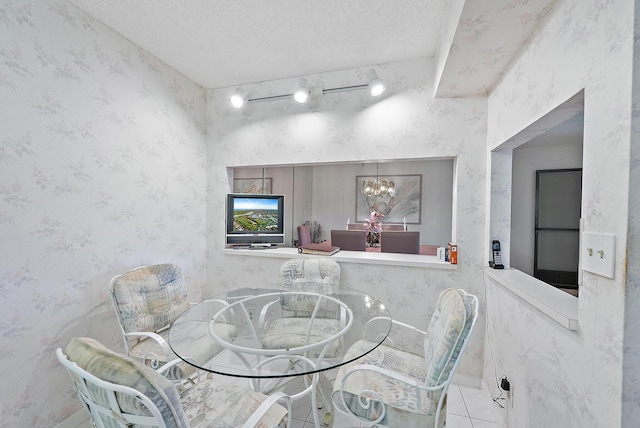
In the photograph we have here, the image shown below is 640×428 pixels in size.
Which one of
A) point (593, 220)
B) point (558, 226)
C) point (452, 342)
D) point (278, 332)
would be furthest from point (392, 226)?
point (593, 220)

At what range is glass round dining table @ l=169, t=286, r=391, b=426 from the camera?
1.26m

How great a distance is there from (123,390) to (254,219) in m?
2.09

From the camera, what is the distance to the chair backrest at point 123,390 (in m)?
0.72

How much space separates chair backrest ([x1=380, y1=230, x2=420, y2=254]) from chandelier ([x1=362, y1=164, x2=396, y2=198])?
106 inches

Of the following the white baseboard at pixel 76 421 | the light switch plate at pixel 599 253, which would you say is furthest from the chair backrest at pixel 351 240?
the white baseboard at pixel 76 421

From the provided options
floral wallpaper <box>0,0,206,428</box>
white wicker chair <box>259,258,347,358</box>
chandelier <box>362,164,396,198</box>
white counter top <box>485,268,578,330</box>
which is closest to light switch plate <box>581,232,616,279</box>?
white counter top <box>485,268,578,330</box>

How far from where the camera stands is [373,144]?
2.33 metres

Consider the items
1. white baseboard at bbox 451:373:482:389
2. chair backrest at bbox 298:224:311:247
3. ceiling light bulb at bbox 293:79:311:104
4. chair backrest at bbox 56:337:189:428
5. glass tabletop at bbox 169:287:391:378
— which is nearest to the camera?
chair backrest at bbox 56:337:189:428

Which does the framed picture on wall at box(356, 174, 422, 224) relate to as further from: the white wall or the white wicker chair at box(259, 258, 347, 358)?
the white wicker chair at box(259, 258, 347, 358)

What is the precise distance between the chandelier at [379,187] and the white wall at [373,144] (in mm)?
2972

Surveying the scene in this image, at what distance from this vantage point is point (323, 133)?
8.11 ft

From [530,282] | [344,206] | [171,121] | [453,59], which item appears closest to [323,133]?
[453,59]

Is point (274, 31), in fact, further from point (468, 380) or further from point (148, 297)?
point (468, 380)

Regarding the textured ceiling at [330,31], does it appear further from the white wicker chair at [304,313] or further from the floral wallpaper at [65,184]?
the white wicker chair at [304,313]
